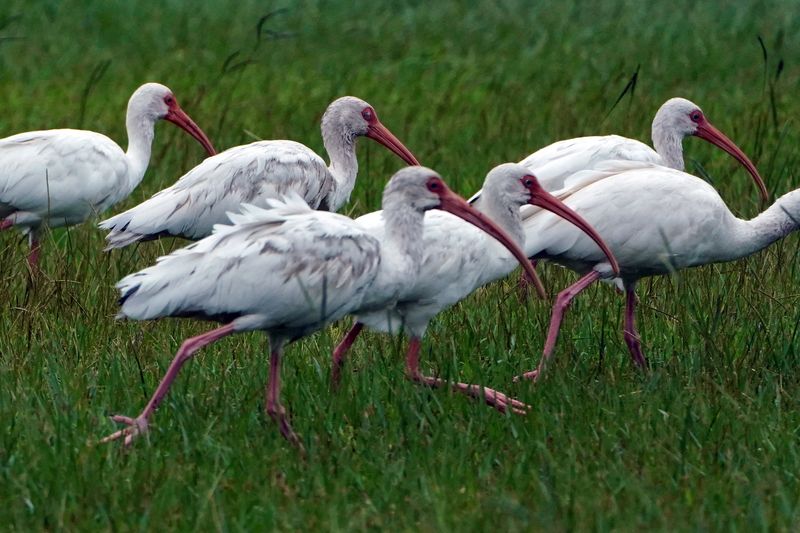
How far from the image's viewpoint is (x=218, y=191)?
7930mm

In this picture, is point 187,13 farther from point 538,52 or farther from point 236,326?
point 236,326

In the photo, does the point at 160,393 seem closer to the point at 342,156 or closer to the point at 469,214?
the point at 469,214

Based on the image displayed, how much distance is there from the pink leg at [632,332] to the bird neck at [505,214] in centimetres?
64

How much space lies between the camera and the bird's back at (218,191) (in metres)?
7.74

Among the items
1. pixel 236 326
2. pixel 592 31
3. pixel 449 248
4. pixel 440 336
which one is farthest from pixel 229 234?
pixel 592 31

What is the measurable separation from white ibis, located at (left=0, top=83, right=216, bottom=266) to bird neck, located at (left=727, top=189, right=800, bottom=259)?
3.61 metres

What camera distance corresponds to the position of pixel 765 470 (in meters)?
5.05

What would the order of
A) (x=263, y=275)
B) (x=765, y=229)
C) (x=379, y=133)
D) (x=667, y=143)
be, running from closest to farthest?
(x=263, y=275), (x=765, y=229), (x=379, y=133), (x=667, y=143)

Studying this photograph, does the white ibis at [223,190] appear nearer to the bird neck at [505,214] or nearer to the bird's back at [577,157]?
the bird's back at [577,157]

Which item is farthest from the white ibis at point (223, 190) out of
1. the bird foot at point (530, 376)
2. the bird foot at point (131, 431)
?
the bird foot at point (131, 431)

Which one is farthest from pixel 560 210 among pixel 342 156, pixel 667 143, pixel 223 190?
pixel 667 143

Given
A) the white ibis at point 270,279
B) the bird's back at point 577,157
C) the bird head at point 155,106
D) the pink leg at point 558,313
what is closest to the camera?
the white ibis at point 270,279

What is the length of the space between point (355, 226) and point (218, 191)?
2.25m

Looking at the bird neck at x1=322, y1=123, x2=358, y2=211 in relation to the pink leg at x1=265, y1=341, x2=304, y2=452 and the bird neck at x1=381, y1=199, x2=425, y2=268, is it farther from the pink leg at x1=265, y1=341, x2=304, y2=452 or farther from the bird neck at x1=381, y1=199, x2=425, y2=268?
the pink leg at x1=265, y1=341, x2=304, y2=452
